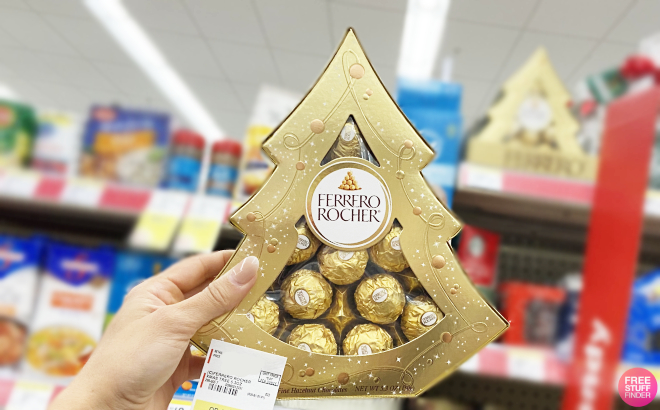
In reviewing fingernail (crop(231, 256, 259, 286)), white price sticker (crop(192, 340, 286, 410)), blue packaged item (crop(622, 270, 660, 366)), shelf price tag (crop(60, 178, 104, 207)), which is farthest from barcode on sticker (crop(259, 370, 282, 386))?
blue packaged item (crop(622, 270, 660, 366))

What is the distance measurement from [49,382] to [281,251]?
85 cm

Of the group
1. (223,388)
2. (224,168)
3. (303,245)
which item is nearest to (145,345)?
(223,388)

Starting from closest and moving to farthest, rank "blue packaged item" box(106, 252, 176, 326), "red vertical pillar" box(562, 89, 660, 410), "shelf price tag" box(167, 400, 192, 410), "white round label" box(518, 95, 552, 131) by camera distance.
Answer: "shelf price tag" box(167, 400, 192, 410) < "red vertical pillar" box(562, 89, 660, 410) < "white round label" box(518, 95, 552, 131) < "blue packaged item" box(106, 252, 176, 326)

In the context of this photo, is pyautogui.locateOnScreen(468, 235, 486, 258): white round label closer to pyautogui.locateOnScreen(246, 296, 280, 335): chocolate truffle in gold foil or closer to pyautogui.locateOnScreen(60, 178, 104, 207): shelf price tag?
pyautogui.locateOnScreen(246, 296, 280, 335): chocolate truffle in gold foil

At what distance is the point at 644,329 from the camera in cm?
68

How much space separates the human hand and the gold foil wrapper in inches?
6.3

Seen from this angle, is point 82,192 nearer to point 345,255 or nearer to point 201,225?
point 201,225

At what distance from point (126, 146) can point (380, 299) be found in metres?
0.67

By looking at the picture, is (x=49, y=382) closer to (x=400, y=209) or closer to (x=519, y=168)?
(x=400, y=209)

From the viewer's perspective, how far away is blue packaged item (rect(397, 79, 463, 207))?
740 mm

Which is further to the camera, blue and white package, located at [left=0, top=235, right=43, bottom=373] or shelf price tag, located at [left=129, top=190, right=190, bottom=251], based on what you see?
blue and white package, located at [left=0, top=235, right=43, bottom=373]

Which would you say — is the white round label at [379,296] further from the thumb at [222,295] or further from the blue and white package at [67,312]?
the blue and white package at [67,312]

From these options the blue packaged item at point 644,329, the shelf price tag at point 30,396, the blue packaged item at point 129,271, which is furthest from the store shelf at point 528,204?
the shelf price tag at point 30,396

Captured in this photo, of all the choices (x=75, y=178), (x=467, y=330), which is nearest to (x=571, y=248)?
(x=467, y=330)
